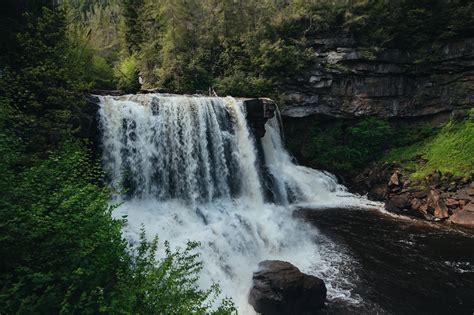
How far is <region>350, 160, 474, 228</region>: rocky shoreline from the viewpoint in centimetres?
1948

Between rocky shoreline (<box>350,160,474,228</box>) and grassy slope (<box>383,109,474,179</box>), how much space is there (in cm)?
60

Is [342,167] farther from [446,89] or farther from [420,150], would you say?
[446,89]

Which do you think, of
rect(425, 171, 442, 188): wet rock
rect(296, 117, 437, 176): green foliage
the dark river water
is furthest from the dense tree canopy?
the dark river water

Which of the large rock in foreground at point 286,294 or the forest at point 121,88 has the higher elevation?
the forest at point 121,88

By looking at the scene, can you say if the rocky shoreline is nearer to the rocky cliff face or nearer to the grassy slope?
the grassy slope

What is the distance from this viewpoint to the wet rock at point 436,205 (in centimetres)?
1957

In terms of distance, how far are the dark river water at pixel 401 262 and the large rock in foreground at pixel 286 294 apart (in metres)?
0.68

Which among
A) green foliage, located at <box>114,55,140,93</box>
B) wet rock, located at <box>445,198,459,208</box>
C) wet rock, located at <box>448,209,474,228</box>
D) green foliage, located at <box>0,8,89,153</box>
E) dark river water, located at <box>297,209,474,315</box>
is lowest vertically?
dark river water, located at <box>297,209,474,315</box>

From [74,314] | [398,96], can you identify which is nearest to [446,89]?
[398,96]

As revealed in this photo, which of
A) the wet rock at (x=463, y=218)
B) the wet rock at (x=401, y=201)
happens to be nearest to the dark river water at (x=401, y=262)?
the wet rock at (x=463, y=218)

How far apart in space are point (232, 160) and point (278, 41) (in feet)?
43.7

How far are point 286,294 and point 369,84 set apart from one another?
2176 cm

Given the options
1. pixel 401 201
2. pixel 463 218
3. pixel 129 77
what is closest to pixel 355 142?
pixel 401 201

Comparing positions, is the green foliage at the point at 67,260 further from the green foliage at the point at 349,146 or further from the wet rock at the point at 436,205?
the green foliage at the point at 349,146
